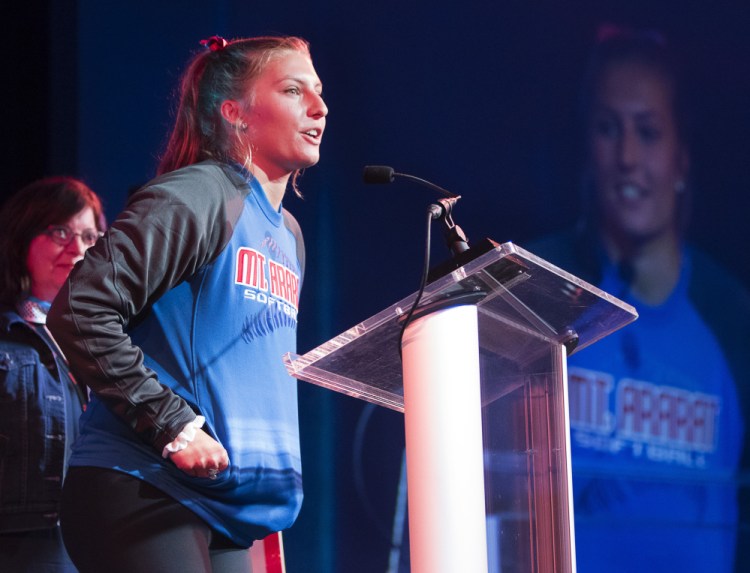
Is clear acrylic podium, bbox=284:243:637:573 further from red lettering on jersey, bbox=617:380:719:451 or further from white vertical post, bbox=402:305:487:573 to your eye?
red lettering on jersey, bbox=617:380:719:451

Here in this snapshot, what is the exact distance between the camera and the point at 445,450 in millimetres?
1236

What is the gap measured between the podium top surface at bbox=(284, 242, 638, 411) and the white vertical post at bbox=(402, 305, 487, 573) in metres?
0.06

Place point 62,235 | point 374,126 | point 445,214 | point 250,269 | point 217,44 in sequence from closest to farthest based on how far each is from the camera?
point 445,214, point 250,269, point 217,44, point 62,235, point 374,126

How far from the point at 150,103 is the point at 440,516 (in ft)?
10.1

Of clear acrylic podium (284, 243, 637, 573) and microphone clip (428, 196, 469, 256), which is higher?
microphone clip (428, 196, 469, 256)

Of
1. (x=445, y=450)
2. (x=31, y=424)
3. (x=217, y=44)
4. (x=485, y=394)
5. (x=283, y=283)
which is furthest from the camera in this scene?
(x=31, y=424)

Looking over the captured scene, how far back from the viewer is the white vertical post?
4.02 ft

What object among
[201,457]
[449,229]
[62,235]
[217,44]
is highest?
[217,44]

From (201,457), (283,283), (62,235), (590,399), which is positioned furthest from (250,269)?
(590,399)

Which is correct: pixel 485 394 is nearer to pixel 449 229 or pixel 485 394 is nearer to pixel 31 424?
pixel 449 229

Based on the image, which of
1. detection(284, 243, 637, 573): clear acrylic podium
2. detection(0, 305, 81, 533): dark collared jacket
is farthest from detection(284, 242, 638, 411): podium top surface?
detection(0, 305, 81, 533): dark collared jacket

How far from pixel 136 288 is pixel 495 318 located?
0.57 meters

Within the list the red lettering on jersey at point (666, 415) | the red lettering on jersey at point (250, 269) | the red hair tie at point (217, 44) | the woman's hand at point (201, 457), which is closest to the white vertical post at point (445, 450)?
the woman's hand at point (201, 457)

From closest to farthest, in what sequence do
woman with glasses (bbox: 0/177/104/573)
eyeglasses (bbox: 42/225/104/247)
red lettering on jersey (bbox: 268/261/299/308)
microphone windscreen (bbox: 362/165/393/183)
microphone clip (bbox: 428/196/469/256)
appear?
microphone clip (bbox: 428/196/469/256) < microphone windscreen (bbox: 362/165/393/183) < red lettering on jersey (bbox: 268/261/299/308) < woman with glasses (bbox: 0/177/104/573) < eyeglasses (bbox: 42/225/104/247)
